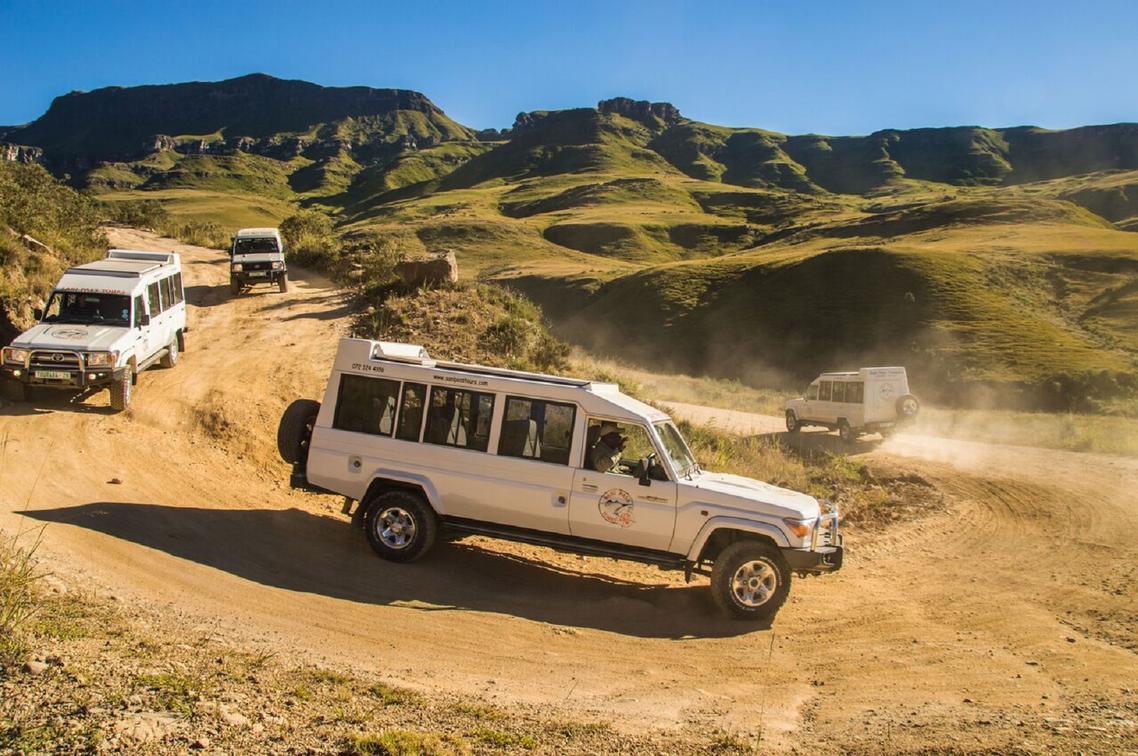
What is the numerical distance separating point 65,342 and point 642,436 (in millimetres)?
10053

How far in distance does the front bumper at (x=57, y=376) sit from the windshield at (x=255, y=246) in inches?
547

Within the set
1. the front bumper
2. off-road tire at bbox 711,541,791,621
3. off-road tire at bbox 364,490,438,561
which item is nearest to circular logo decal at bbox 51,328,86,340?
the front bumper

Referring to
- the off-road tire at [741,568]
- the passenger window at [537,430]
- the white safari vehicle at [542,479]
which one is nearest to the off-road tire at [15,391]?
the white safari vehicle at [542,479]

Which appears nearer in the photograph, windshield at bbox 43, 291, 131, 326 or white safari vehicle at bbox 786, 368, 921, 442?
windshield at bbox 43, 291, 131, 326

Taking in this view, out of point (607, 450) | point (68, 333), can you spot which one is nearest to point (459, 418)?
point (607, 450)

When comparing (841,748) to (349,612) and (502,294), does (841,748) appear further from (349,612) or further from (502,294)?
(502,294)

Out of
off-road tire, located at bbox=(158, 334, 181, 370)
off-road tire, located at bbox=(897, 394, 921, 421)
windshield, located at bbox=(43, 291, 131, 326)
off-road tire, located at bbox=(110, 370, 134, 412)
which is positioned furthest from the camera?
off-road tire, located at bbox=(897, 394, 921, 421)

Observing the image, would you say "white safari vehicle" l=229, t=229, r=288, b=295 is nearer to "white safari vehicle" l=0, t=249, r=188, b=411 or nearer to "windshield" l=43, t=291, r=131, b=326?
"white safari vehicle" l=0, t=249, r=188, b=411

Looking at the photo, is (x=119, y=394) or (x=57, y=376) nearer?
(x=57, y=376)

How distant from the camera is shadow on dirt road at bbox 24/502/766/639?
25.1 feet

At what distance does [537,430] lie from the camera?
8.21 m

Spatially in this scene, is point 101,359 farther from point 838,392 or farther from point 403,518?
point 838,392

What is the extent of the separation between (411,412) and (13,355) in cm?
788

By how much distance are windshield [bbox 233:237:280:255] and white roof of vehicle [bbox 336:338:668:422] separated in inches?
740
